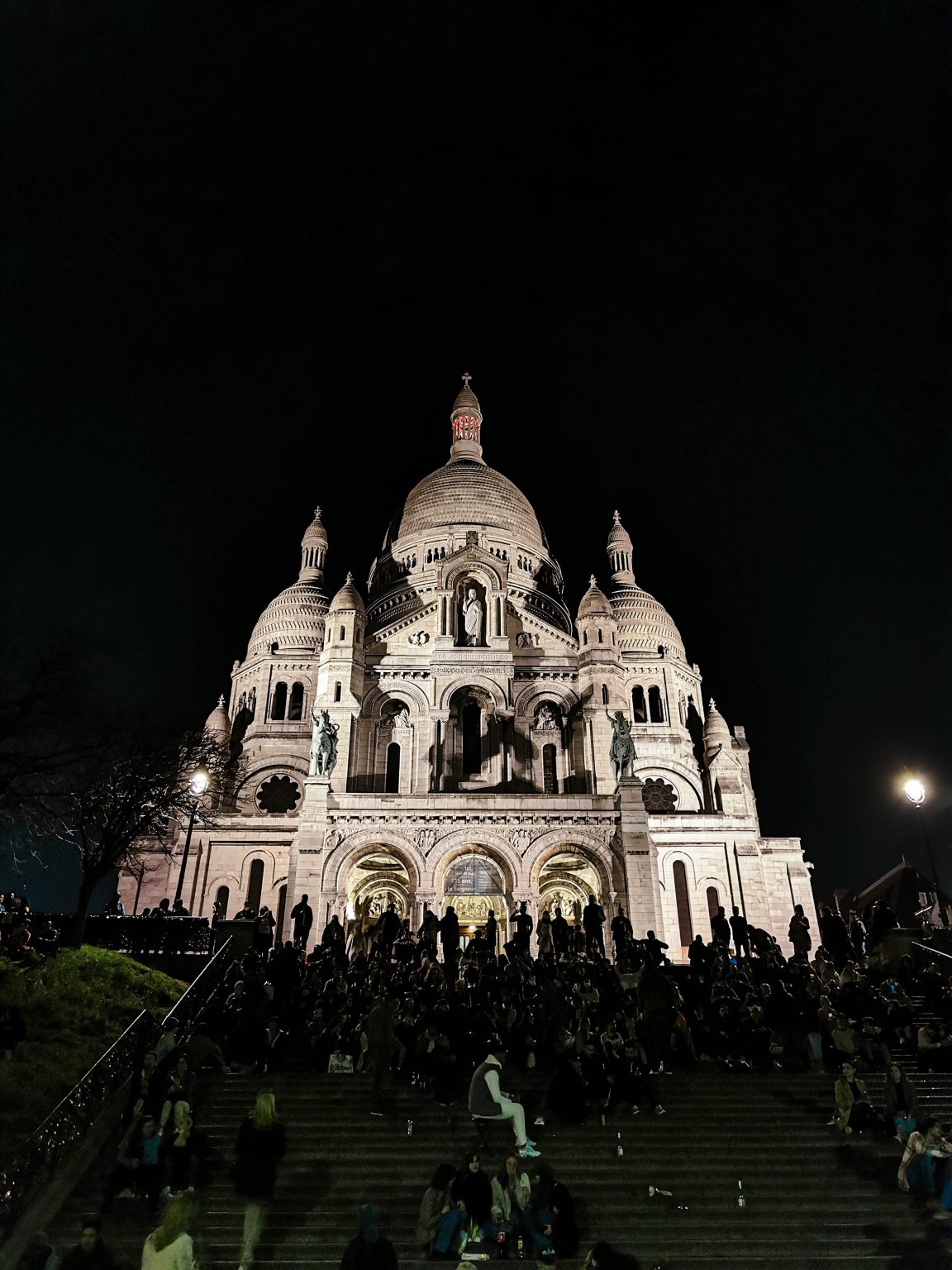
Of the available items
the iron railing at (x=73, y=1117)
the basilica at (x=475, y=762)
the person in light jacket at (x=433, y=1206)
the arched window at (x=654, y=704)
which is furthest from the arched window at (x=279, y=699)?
the person in light jacket at (x=433, y=1206)

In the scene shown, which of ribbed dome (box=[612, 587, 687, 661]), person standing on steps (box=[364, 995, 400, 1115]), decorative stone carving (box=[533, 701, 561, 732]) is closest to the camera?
person standing on steps (box=[364, 995, 400, 1115])

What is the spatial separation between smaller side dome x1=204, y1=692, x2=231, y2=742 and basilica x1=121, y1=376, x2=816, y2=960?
195mm

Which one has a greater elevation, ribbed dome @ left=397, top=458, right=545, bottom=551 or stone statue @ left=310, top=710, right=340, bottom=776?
ribbed dome @ left=397, top=458, right=545, bottom=551

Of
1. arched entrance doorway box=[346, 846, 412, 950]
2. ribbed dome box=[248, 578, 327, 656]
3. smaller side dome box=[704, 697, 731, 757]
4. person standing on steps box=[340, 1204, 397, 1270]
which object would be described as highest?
ribbed dome box=[248, 578, 327, 656]

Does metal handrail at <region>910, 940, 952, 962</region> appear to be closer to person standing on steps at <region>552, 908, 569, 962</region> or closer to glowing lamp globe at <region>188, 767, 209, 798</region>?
person standing on steps at <region>552, 908, 569, 962</region>

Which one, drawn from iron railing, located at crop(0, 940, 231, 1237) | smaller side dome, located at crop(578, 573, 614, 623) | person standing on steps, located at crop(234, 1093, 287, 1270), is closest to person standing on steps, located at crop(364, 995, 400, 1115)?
iron railing, located at crop(0, 940, 231, 1237)

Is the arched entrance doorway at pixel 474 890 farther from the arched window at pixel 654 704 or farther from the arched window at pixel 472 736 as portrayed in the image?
the arched window at pixel 654 704

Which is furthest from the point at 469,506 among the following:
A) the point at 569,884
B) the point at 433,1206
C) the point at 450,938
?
the point at 433,1206

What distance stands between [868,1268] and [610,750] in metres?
27.1

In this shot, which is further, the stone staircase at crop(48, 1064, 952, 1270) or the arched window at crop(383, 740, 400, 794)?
the arched window at crop(383, 740, 400, 794)

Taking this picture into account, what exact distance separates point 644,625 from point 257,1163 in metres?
49.2

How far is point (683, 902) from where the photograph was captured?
4403cm

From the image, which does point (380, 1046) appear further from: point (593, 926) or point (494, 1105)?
point (593, 926)

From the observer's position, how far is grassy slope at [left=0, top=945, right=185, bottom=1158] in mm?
15398
